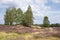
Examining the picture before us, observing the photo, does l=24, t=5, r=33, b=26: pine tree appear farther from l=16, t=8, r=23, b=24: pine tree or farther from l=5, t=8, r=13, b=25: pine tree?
l=5, t=8, r=13, b=25: pine tree

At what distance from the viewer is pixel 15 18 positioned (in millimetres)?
92688

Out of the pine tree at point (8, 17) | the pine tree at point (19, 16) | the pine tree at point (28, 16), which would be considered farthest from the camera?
the pine tree at point (28, 16)

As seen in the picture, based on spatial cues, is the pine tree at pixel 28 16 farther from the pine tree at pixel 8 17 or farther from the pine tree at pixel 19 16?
the pine tree at pixel 8 17

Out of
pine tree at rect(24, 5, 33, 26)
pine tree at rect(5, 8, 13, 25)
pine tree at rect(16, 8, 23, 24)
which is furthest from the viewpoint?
pine tree at rect(24, 5, 33, 26)

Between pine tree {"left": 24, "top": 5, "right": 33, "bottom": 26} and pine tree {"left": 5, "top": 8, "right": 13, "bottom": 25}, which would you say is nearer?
pine tree {"left": 5, "top": 8, "right": 13, "bottom": 25}

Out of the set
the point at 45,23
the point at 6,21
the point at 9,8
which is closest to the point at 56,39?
the point at 45,23

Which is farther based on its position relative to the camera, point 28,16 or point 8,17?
point 28,16

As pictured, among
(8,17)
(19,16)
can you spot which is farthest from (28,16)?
(8,17)

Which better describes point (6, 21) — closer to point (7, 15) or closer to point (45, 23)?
point (7, 15)

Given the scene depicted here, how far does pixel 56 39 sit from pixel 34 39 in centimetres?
210

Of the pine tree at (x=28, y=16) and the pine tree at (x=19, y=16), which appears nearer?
the pine tree at (x=19, y=16)

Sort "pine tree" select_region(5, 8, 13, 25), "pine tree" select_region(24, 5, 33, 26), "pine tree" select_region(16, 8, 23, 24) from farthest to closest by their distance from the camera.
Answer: "pine tree" select_region(24, 5, 33, 26) → "pine tree" select_region(16, 8, 23, 24) → "pine tree" select_region(5, 8, 13, 25)

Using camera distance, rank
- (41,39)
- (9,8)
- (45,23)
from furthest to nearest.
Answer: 1. (9,8)
2. (45,23)
3. (41,39)

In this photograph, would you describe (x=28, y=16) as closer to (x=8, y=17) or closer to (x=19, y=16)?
(x=19, y=16)
